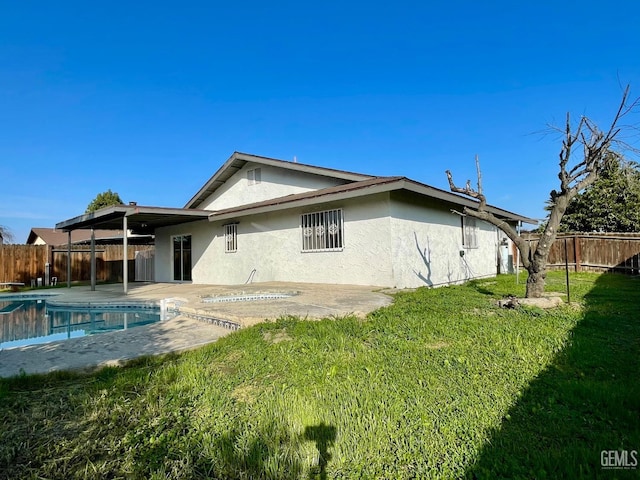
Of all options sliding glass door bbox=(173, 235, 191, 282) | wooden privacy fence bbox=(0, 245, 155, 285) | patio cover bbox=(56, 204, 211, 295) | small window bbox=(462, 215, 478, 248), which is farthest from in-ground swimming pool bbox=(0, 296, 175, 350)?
small window bbox=(462, 215, 478, 248)

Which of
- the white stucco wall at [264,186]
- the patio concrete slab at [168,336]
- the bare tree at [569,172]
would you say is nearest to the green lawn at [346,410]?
the patio concrete slab at [168,336]

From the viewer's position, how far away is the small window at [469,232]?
45.8 ft

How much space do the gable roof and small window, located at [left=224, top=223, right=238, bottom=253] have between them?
8.52 feet

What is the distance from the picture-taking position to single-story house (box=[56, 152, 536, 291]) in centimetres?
1021

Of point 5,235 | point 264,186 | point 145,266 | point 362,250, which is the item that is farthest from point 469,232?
point 5,235

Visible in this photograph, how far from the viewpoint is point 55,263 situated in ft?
64.4

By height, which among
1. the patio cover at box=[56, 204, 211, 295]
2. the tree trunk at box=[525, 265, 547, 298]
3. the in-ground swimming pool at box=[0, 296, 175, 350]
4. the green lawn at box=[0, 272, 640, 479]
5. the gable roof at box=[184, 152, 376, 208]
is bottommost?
the in-ground swimming pool at box=[0, 296, 175, 350]

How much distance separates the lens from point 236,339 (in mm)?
4934

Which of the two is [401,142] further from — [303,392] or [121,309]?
[303,392]

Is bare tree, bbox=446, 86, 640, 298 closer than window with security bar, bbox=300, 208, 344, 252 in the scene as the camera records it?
Yes

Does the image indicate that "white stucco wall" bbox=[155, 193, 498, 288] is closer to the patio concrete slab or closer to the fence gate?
the patio concrete slab

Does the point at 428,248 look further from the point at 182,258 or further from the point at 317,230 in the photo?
the point at 182,258

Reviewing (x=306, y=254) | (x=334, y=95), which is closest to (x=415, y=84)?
(x=334, y=95)

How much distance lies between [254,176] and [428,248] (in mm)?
7890
